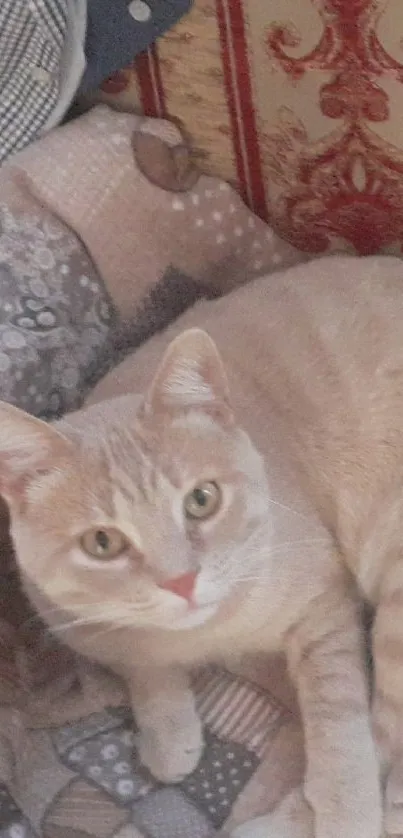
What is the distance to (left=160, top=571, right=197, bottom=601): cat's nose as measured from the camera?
96 centimetres

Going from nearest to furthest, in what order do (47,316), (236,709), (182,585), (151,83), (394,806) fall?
(182,585) < (394,806) < (236,709) < (47,316) < (151,83)

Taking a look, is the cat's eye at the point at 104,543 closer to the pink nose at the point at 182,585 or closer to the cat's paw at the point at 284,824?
the pink nose at the point at 182,585

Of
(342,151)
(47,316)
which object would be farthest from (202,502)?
(342,151)

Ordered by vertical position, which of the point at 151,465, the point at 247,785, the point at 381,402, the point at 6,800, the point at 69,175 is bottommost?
the point at 247,785

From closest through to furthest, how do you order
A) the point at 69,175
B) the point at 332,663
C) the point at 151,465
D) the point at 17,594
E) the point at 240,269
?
the point at 151,465
the point at 332,663
the point at 17,594
the point at 69,175
the point at 240,269

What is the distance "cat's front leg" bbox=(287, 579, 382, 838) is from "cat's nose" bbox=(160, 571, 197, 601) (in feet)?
0.82

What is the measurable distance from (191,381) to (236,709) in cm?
43

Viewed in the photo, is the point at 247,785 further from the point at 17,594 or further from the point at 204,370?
the point at 204,370

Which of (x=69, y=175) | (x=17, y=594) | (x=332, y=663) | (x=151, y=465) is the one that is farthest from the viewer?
(x=69, y=175)

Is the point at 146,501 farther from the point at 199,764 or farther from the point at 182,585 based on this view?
the point at 199,764

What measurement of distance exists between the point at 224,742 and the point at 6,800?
261mm

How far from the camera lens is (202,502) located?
3.36ft

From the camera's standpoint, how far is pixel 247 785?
3.76 ft

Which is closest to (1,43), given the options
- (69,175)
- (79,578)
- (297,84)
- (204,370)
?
(69,175)
